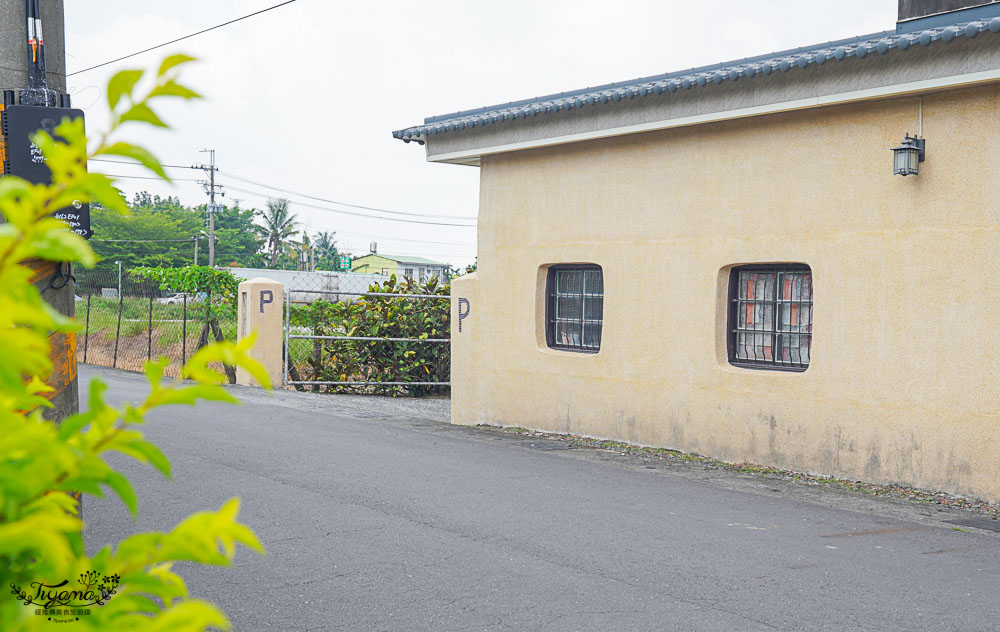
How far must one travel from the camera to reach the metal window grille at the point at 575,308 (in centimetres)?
1260

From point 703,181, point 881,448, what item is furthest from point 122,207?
point 703,181

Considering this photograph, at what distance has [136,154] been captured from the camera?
1.22 meters

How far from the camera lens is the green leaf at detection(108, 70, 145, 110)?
3.92ft

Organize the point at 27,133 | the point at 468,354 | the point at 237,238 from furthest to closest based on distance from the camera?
the point at 237,238 → the point at 468,354 → the point at 27,133

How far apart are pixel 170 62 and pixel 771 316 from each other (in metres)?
9.97

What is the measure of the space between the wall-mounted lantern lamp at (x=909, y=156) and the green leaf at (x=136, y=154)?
8.76 m

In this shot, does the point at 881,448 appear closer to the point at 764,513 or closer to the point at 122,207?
the point at 764,513

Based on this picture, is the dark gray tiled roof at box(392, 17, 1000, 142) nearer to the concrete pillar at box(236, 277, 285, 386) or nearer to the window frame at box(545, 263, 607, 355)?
the window frame at box(545, 263, 607, 355)

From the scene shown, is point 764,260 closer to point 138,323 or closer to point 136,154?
point 136,154

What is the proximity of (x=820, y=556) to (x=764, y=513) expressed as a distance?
1379mm

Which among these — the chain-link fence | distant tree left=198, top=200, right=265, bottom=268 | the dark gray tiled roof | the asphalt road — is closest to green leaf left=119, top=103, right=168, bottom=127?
the asphalt road

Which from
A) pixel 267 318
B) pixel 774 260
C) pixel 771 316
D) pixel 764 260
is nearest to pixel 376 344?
pixel 267 318

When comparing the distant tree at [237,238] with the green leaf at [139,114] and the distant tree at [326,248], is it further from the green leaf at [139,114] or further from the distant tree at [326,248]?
the green leaf at [139,114]

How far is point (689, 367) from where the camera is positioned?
36.7 ft
